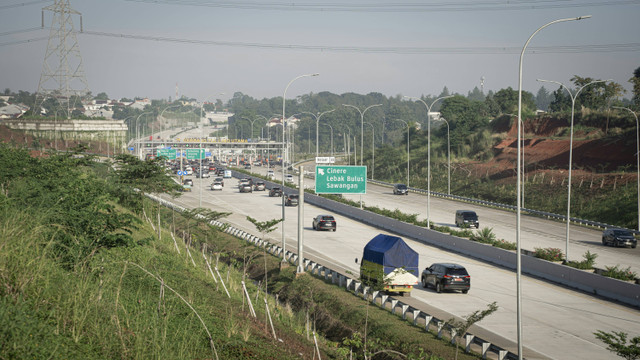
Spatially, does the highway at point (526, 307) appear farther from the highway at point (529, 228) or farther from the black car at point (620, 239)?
the black car at point (620, 239)

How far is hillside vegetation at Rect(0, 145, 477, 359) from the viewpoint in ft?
40.8

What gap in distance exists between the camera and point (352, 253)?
144 ft

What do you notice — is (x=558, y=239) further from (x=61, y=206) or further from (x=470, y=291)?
(x=61, y=206)

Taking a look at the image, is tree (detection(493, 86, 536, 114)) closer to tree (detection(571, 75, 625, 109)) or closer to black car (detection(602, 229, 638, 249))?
tree (detection(571, 75, 625, 109))

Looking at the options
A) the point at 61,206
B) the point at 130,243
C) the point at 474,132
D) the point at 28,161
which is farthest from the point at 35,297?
the point at 474,132

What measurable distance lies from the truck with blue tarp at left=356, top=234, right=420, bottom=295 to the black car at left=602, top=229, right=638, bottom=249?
23.0 m

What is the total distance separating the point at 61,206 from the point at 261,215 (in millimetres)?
46226

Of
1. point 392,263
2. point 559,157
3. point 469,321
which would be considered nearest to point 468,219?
point 392,263

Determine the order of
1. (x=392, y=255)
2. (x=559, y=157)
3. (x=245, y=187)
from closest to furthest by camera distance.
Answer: (x=392, y=255) < (x=559, y=157) < (x=245, y=187)

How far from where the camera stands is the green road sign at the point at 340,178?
1837 inches

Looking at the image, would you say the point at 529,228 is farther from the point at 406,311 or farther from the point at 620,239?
the point at 406,311

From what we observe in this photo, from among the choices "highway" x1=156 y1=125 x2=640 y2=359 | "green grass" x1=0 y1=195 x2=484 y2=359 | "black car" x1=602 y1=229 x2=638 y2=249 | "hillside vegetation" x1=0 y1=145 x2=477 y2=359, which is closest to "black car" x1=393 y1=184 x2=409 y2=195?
"highway" x1=156 y1=125 x2=640 y2=359

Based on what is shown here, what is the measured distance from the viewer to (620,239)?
45.6 m

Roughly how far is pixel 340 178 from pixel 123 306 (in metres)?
33.0
